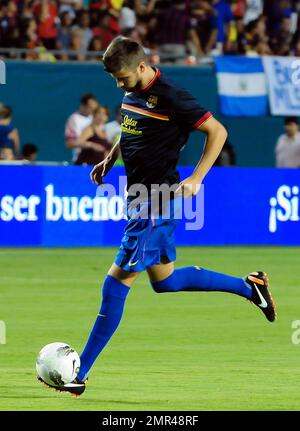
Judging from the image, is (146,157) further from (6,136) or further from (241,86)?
(241,86)

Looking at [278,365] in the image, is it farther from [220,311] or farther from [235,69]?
[235,69]

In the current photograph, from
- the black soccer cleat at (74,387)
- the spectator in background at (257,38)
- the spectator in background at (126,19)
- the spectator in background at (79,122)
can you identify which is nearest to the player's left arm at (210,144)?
the black soccer cleat at (74,387)

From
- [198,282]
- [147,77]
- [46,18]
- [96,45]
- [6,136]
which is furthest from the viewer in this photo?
[96,45]

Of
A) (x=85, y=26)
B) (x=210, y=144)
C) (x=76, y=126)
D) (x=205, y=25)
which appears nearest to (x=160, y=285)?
(x=210, y=144)

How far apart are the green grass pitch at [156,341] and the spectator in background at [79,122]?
4107 mm

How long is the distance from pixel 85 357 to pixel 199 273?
4.45 feet

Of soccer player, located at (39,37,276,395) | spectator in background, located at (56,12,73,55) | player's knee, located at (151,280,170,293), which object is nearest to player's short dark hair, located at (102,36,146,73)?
soccer player, located at (39,37,276,395)

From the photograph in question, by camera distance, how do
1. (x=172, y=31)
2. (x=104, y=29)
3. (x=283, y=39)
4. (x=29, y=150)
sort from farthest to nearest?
(x=283, y=39)
(x=172, y=31)
(x=104, y=29)
(x=29, y=150)

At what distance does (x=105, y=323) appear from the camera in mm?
8758

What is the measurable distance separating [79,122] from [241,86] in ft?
13.1

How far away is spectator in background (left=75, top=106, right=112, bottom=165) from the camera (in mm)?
21656

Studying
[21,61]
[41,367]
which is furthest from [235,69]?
[41,367]

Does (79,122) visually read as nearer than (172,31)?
Yes

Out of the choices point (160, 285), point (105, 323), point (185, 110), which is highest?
point (185, 110)
